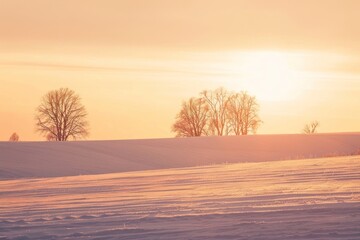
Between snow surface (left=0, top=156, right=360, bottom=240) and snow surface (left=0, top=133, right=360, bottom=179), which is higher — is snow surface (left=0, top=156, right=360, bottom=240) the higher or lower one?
the lower one

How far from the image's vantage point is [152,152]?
2202 inches

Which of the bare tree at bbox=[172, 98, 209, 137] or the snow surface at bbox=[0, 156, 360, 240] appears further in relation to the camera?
the bare tree at bbox=[172, 98, 209, 137]

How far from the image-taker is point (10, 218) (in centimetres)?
1334

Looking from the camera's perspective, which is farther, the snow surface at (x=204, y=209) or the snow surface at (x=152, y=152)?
the snow surface at (x=152, y=152)

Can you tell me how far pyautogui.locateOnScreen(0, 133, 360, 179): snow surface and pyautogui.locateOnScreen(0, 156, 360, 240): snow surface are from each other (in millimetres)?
20268

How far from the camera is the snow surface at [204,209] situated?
10547 mm

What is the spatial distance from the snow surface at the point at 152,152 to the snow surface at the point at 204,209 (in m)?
20.3

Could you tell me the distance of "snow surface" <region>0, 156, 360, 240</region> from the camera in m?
10.5

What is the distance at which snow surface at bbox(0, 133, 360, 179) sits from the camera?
4309cm

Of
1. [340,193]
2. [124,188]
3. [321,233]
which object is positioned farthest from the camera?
[124,188]

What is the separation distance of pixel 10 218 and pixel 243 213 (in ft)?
15.1

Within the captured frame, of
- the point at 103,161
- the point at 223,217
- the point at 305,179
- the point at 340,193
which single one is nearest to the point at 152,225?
the point at 223,217

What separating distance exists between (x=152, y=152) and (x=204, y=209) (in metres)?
43.3

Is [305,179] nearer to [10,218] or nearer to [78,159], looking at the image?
[10,218]
